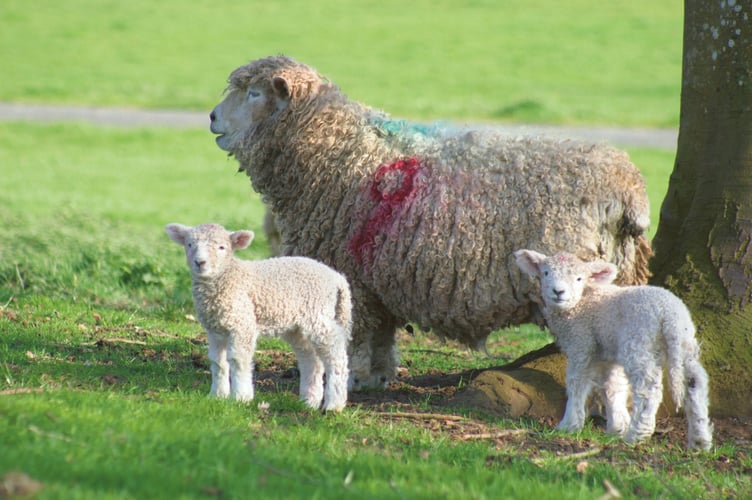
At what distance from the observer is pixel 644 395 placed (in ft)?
18.3

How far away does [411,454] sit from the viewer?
4.96 metres

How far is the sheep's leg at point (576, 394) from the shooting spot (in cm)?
586

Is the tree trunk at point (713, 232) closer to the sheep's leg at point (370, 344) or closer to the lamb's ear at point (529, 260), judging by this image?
the lamb's ear at point (529, 260)

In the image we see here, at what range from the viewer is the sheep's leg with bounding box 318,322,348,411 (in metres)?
5.86

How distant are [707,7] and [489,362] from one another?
3.14 metres

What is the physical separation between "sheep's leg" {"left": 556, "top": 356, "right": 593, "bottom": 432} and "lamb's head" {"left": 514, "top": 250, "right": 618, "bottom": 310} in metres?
0.35

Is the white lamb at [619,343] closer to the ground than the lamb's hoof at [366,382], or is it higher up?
higher up

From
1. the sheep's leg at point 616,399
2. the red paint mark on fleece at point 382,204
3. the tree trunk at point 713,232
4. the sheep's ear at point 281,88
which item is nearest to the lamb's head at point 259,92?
the sheep's ear at point 281,88

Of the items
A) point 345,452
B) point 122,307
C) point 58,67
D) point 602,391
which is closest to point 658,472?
point 602,391

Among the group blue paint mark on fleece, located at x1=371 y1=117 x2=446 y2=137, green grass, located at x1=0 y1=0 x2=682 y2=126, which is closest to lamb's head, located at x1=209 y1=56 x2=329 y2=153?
blue paint mark on fleece, located at x1=371 y1=117 x2=446 y2=137

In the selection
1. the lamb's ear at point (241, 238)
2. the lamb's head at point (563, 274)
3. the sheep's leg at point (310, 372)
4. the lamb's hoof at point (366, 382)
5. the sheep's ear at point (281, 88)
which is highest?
the sheep's ear at point (281, 88)

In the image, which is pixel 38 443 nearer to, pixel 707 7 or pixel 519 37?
pixel 707 7

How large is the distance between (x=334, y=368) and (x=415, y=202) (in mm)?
1458

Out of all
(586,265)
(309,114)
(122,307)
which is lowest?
(122,307)
